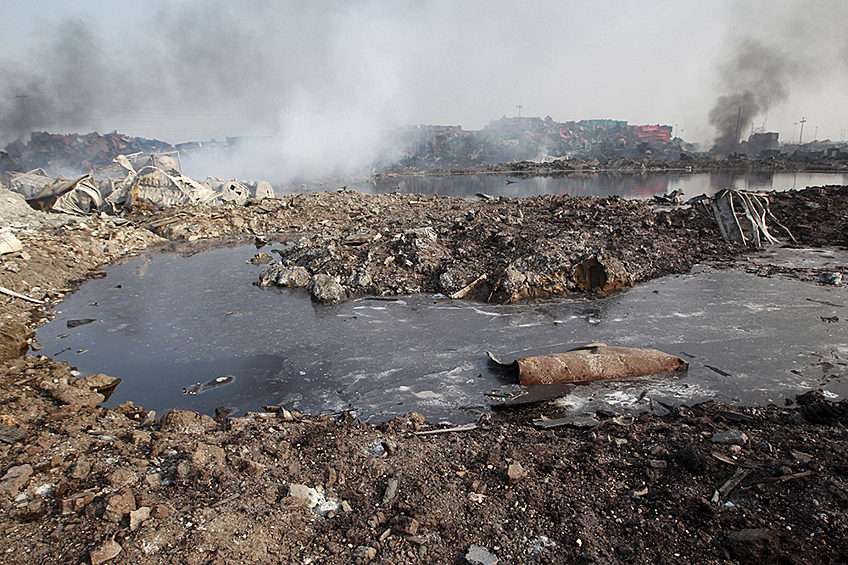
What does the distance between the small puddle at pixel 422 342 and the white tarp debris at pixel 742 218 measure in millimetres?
2609

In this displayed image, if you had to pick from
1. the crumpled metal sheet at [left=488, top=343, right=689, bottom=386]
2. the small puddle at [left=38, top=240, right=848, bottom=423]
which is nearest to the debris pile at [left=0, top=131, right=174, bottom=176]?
the small puddle at [left=38, top=240, right=848, bottom=423]

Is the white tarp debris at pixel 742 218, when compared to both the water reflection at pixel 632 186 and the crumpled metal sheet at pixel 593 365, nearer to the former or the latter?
the crumpled metal sheet at pixel 593 365

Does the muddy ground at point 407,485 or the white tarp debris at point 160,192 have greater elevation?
the white tarp debris at point 160,192

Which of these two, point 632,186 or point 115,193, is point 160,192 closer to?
point 115,193

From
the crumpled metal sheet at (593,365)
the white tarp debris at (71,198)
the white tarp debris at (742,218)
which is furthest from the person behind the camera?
the white tarp debris at (71,198)

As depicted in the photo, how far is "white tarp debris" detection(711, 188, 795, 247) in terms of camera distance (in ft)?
34.0

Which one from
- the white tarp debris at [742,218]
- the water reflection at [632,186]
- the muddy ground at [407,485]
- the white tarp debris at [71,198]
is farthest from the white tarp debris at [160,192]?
the white tarp debris at [742,218]

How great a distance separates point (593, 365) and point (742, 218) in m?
8.97

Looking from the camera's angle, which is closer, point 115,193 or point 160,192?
point 115,193

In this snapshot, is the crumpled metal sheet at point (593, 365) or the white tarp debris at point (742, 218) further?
the white tarp debris at point (742, 218)

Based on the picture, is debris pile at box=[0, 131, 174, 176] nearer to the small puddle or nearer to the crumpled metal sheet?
the small puddle

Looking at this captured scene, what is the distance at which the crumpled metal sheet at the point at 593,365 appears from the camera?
15.4ft

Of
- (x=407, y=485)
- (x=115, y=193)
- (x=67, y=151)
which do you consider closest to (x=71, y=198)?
(x=115, y=193)

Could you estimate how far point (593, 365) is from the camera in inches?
189
